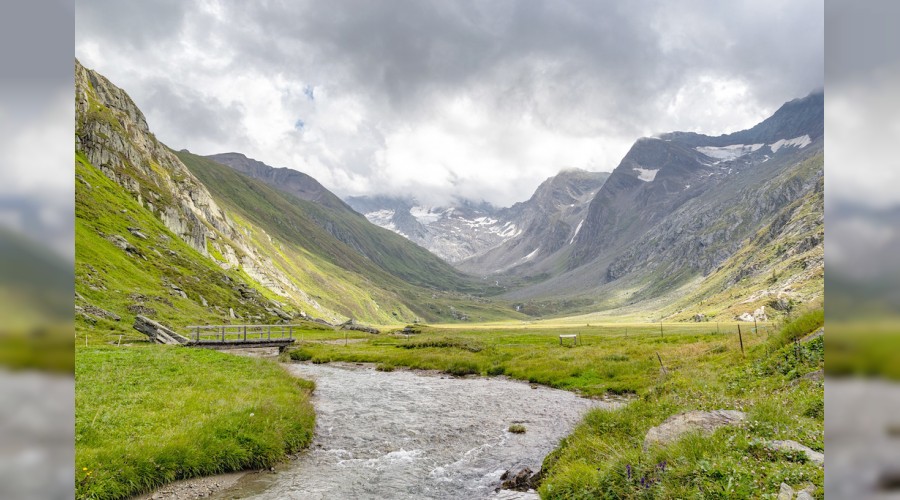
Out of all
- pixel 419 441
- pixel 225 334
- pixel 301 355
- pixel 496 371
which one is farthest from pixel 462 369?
pixel 225 334

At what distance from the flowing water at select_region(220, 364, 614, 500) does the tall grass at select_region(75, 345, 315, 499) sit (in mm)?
1354

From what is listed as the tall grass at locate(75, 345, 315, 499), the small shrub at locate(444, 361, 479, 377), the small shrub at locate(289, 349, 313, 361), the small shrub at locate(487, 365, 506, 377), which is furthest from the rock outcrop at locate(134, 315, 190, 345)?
the small shrub at locate(487, 365, 506, 377)

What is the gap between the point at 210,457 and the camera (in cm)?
1612

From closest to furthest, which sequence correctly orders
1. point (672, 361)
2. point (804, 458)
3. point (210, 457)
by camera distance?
point (804, 458) → point (210, 457) → point (672, 361)

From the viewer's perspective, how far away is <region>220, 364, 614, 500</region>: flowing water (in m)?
15.5

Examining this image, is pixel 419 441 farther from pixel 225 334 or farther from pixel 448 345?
pixel 225 334

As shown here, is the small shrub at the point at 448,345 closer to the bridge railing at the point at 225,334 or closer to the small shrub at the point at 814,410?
the bridge railing at the point at 225,334

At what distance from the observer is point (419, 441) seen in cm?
2111

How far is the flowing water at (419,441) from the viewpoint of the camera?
1552 centimetres

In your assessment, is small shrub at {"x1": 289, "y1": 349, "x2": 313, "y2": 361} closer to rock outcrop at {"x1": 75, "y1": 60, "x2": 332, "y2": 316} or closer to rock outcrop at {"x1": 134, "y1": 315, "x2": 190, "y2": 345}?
rock outcrop at {"x1": 134, "y1": 315, "x2": 190, "y2": 345}


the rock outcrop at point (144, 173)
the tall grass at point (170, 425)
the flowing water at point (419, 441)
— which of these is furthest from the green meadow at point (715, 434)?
the rock outcrop at point (144, 173)

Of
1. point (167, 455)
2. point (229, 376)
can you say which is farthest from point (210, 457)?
point (229, 376)

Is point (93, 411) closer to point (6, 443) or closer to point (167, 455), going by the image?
point (167, 455)

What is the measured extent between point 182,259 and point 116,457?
119m
